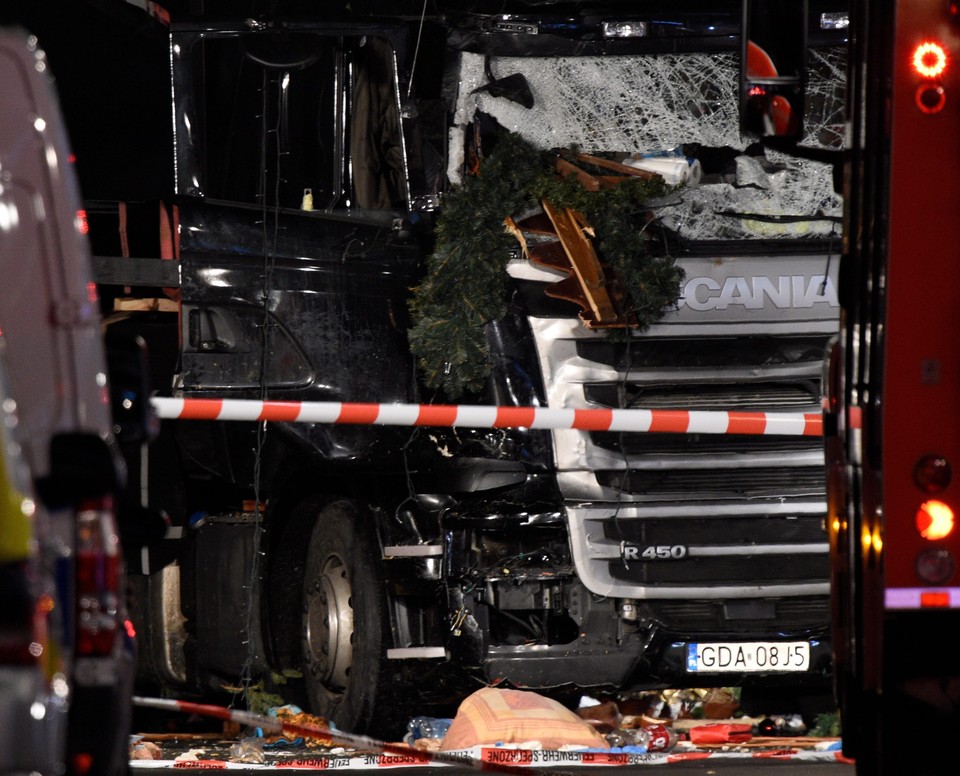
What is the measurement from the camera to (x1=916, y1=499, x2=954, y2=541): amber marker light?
207 inches

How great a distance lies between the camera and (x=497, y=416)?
25.9ft

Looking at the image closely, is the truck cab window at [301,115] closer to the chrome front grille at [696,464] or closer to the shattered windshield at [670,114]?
the shattered windshield at [670,114]

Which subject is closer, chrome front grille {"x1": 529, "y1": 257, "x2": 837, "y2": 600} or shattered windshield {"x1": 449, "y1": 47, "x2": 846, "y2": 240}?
chrome front grille {"x1": 529, "y1": 257, "x2": 837, "y2": 600}

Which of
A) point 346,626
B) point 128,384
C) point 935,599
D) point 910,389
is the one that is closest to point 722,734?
point 346,626

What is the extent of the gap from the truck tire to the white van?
351cm

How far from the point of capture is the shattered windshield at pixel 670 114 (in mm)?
8219

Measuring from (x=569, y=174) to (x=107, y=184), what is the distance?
6.50 metres

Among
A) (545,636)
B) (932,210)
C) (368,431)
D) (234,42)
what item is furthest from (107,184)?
(932,210)

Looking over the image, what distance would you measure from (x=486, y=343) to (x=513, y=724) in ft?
5.43

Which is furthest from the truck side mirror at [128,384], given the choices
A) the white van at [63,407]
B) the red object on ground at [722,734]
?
the red object on ground at [722,734]

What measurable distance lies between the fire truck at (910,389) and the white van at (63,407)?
7.02ft

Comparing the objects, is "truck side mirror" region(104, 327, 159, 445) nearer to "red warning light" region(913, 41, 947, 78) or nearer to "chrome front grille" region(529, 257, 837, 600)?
"red warning light" region(913, 41, 947, 78)

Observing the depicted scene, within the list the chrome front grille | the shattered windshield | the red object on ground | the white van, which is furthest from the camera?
the red object on ground

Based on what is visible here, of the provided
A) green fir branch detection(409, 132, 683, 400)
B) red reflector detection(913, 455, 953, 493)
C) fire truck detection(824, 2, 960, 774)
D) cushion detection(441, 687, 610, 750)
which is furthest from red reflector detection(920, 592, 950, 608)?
cushion detection(441, 687, 610, 750)
